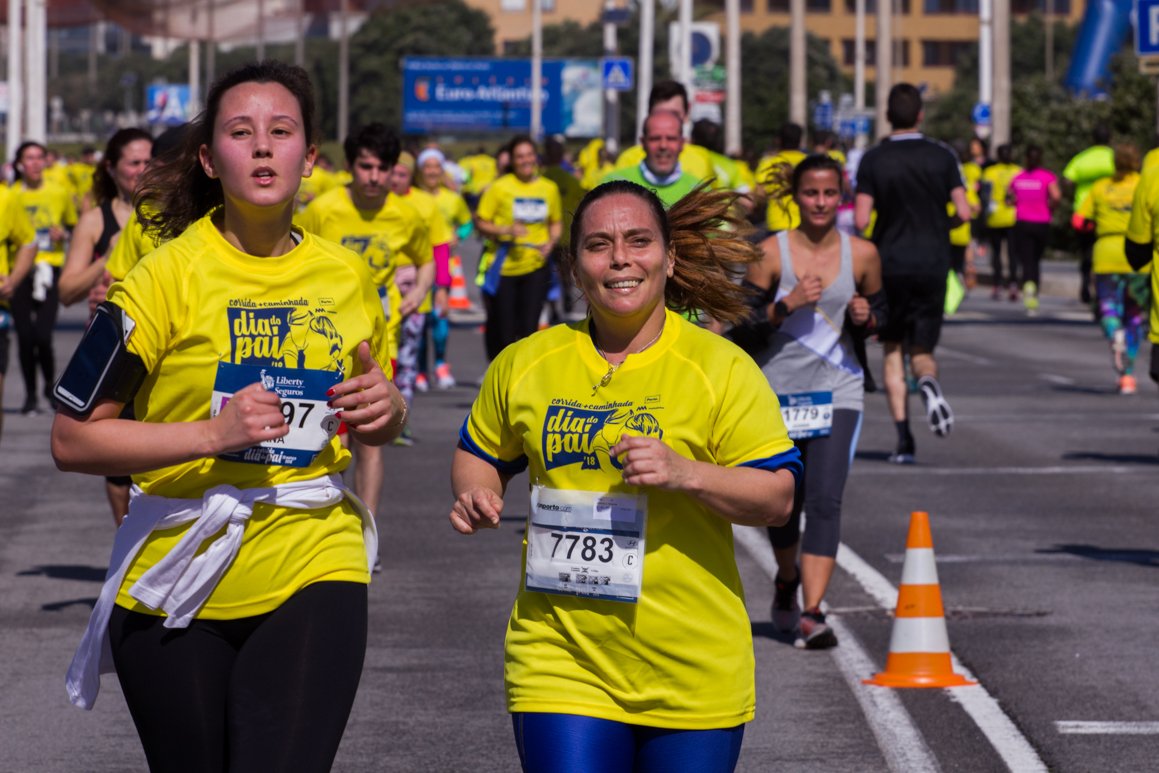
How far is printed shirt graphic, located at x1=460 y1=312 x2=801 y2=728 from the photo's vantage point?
4.67 meters

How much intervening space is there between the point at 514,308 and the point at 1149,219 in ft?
21.8

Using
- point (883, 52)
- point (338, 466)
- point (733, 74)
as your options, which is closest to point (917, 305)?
point (338, 466)

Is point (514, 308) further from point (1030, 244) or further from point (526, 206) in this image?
point (1030, 244)

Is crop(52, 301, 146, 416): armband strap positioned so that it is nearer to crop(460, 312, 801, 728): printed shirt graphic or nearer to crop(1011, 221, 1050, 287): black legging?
crop(460, 312, 801, 728): printed shirt graphic

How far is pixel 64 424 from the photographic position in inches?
182

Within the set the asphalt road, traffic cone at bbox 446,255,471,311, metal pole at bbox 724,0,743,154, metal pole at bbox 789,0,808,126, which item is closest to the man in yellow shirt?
the asphalt road

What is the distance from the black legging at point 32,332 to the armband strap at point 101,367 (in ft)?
46.4

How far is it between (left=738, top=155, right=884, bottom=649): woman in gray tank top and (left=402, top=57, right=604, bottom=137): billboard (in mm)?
102539

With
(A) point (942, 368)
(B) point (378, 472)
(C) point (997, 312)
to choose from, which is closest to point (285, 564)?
(B) point (378, 472)

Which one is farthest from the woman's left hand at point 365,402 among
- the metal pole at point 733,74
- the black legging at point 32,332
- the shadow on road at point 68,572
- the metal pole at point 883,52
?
the metal pole at point 733,74

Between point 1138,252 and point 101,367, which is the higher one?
point 1138,252

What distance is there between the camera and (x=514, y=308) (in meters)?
17.9

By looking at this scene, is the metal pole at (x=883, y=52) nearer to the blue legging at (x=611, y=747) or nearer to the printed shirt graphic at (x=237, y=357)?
the printed shirt graphic at (x=237, y=357)

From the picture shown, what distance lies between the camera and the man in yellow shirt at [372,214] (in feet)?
40.6
